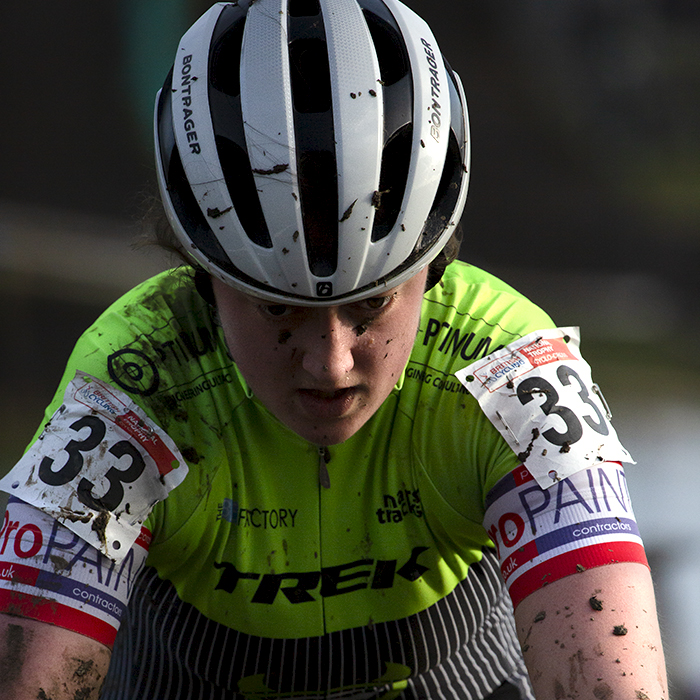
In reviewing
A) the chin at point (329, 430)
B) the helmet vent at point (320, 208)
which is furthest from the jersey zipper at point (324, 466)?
the helmet vent at point (320, 208)

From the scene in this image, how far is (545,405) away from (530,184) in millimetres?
7496

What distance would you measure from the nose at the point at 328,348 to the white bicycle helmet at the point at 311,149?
0.14ft

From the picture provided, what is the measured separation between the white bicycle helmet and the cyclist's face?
0.16ft

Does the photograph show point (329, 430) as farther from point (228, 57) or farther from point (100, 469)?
point (228, 57)

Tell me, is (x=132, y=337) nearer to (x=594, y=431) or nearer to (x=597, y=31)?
(x=594, y=431)

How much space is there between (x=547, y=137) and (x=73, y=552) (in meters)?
8.35

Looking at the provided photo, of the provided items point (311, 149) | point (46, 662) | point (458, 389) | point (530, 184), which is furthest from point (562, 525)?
point (530, 184)

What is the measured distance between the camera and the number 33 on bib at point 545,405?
5.67 feet

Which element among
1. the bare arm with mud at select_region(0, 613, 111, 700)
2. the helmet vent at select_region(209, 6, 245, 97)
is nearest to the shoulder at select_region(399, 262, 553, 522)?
the helmet vent at select_region(209, 6, 245, 97)

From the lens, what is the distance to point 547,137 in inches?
361

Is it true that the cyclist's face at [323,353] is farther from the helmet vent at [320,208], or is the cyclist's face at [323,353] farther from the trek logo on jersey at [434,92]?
the trek logo on jersey at [434,92]

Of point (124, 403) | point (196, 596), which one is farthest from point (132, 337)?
point (196, 596)

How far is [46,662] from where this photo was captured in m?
1.61

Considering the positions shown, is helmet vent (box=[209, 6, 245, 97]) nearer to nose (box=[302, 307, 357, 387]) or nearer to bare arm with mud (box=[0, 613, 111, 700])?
nose (box=[302, 307, 357, 387])
